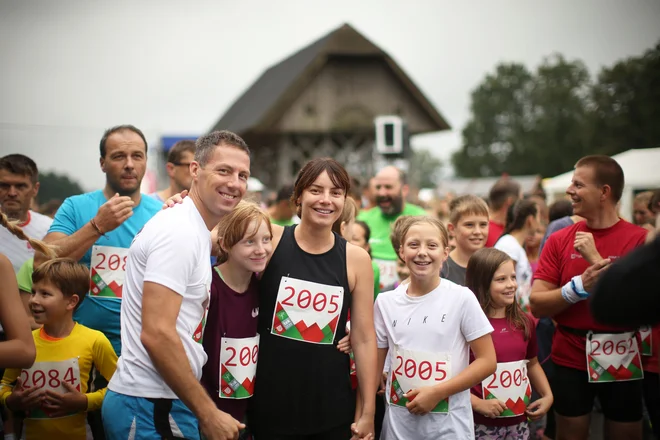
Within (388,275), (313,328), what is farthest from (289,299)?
(388,275)

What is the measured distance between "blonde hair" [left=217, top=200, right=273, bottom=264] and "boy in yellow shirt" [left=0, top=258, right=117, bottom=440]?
1.10 meters

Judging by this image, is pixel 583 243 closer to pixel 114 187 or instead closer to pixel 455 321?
pixel 455 321

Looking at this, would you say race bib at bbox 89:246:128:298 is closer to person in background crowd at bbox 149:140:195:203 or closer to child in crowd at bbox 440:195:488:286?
person in background crowd at bbox 149:140:195:203

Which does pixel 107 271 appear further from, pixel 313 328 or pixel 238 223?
pixel 313 328

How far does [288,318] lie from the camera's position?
292cm

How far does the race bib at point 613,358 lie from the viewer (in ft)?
11.9

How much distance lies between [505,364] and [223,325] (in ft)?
5.62

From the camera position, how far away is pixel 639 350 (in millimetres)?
3762

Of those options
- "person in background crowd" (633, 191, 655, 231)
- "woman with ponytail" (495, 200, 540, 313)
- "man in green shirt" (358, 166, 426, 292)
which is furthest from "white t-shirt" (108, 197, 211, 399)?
"person in background crowd" (633, 191, 655, 231)

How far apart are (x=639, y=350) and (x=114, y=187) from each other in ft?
11.6

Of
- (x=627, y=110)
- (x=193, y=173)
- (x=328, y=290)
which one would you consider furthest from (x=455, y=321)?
(x=627, y=110)

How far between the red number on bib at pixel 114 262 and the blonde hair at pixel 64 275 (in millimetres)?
164

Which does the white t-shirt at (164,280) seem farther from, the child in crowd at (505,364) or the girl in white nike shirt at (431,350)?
the child in crowd at (505,364)

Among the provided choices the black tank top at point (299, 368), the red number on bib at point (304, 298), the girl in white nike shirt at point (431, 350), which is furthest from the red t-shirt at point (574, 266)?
the red number on bib at point (304, 298)
